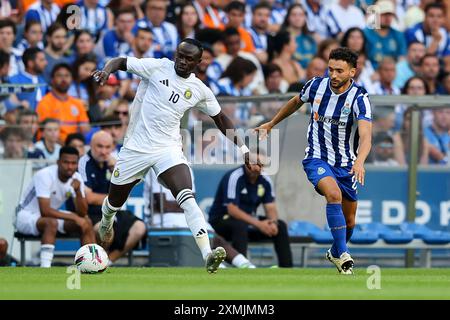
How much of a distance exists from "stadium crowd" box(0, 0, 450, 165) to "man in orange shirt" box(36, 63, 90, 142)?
0.05 feet

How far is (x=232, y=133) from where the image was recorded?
13898mm

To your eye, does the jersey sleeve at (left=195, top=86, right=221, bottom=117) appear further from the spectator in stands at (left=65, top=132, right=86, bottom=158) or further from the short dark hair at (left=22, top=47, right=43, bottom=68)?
the short dark hair at (left=22, top=47, right=43, bottom=68)

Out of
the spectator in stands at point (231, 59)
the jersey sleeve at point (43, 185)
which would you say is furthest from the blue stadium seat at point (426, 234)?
the jersey sleeve at point (43, 185)

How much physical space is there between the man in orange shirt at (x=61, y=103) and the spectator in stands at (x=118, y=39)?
1.62m

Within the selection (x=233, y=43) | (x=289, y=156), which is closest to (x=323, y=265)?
(x=289, y=156)

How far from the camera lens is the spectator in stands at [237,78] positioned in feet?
70.1

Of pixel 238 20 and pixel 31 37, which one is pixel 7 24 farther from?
pixel 238 20

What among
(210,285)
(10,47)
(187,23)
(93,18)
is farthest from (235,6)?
(210,285)

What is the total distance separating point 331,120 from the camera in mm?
14039

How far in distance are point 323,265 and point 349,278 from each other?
572 centimetres

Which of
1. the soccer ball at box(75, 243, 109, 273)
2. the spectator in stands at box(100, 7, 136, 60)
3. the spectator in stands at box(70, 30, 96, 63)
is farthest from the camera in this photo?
the spectator in stands at box(100, 7, 136, 60)

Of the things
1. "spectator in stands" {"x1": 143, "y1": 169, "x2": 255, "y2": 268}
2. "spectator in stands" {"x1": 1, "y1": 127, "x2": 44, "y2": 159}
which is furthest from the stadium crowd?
"spectator in stands" {"x1": 143, "y1": 169, "x2": 255, "y2": 268}

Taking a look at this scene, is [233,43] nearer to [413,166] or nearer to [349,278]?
[413,166]

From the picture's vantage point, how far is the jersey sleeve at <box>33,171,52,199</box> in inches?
691
